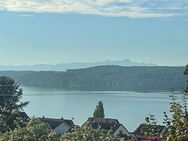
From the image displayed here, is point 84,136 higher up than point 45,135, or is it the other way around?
point 45,135

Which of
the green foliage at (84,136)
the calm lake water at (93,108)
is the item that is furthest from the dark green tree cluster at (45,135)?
the calm lake water at (93,108)

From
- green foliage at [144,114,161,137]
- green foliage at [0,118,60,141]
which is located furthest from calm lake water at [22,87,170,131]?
green foliage at [144,114,161,137]

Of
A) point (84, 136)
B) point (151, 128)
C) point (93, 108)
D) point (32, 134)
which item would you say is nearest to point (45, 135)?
point (32, 134)

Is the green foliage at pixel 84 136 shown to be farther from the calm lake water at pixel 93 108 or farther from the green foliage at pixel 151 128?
the calm lake water at pixel 93 108

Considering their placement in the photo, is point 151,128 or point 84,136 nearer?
point 151,128

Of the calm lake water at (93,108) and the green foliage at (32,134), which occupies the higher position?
the calm lake water at (93,108)

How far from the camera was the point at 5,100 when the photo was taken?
49.3 metres

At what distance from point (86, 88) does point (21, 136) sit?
596ft

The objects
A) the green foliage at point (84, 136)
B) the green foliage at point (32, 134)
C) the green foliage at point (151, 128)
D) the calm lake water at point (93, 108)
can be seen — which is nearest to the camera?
the green foliage at point (151, 128)

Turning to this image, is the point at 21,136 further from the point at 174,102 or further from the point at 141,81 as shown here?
the point at 141,81

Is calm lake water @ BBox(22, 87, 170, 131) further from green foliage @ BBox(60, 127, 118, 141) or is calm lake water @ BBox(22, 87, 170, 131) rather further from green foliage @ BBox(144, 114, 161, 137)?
green foliage @ BBox(144, 114, 161, 137)

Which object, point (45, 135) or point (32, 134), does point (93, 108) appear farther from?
point (32, 134)

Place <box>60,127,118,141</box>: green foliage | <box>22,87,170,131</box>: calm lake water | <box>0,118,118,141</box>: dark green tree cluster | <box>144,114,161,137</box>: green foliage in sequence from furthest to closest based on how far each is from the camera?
1. <box>22,87,170,131</box>: calm lake water
2. <box>0,118,118,141</box>: dark green tree cluster
3. <box>60,127,118,141</box>: green foliage
4. <box>144,114,161,137</box>: green foliage

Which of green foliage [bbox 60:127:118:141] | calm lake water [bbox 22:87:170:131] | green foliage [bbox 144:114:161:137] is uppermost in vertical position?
calm lake water [bbox 22:87:170:131]
